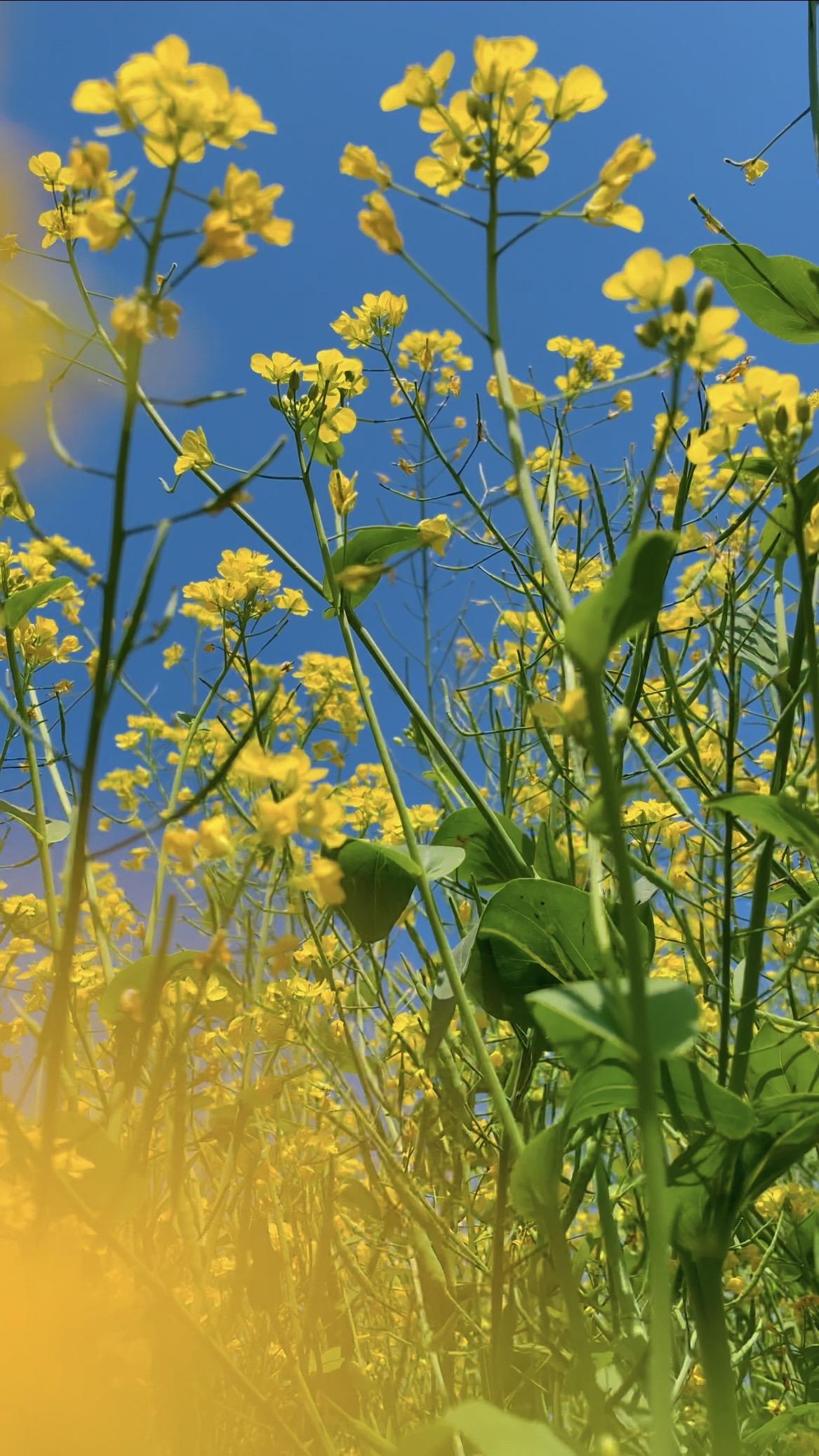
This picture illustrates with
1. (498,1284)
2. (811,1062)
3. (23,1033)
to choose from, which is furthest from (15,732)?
(811,1062)

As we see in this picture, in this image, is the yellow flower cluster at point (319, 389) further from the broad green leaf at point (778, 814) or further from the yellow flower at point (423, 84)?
the broad green leaf at point (778, 814)

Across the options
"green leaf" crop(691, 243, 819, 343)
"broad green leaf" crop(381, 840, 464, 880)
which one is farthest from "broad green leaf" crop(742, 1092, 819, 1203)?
"green leaf" crop(691, 243, 819, 343)

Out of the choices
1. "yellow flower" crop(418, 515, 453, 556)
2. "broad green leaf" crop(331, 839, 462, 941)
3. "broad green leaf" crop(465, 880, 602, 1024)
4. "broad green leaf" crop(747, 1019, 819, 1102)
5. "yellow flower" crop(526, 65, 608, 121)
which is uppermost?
"yellow flower" crop(526, 65, 608, 121)

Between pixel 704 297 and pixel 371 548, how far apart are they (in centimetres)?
34

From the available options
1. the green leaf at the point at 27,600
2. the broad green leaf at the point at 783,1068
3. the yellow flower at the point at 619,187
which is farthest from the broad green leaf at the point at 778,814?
the green leaf at the point at 27,600

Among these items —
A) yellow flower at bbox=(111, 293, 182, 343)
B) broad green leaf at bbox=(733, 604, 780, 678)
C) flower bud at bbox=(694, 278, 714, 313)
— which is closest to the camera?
yellow flower at bbox=(111, 293, 182, 343)

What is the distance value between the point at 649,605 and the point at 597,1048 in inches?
8.8

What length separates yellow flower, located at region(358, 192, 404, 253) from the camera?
55 cm

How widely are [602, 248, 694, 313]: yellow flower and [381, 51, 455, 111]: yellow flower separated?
16cm

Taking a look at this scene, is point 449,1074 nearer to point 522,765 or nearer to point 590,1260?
point 590,1260

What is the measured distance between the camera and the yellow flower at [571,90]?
1.75ft

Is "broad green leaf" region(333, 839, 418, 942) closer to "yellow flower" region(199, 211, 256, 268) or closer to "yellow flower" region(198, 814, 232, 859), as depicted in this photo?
→ "yellow flower" region(198, 814, 232, 859)

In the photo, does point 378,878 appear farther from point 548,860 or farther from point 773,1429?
point 773,1429

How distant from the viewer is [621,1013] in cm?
44
